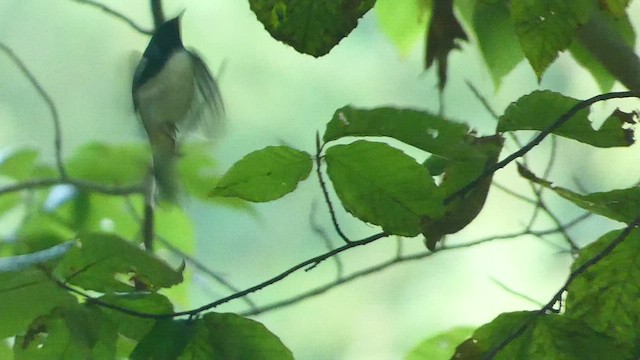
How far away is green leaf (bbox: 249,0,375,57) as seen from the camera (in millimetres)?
231

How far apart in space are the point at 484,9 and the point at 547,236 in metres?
0.25

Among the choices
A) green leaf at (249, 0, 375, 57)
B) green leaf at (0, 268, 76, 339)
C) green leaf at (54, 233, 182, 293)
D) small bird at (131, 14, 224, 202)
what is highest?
green leaf at (249, 0, 375, 57)

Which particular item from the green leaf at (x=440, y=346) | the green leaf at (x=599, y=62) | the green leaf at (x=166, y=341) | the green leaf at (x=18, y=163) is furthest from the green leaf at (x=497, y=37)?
the green leaf at (x=18, y=163)

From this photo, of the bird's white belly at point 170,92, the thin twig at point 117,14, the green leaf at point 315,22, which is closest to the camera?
the green leaf at point 315,22

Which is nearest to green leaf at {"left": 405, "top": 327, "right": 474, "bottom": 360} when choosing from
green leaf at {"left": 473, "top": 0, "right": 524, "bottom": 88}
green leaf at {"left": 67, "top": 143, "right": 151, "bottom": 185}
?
green leaf at {"left": 473, "top": 0, "right": 524, "bottom": 88}

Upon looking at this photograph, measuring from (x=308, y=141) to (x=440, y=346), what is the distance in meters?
0.25

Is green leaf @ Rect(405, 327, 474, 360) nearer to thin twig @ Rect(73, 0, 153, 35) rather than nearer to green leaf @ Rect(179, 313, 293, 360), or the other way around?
green leaf @ Rect(179, 313, 293, 360)

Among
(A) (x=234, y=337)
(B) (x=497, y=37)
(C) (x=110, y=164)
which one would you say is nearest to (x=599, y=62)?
(B) (x=497, y=37)

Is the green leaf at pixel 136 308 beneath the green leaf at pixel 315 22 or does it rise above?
beneath

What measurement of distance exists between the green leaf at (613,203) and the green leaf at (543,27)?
6cm

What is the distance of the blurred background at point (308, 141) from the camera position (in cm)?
62

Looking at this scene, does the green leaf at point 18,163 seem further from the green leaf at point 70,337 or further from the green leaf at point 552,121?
the green leaf at point 552,121

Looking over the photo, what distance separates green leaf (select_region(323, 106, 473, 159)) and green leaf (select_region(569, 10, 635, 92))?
21 centimetres

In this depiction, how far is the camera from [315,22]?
23 cm
